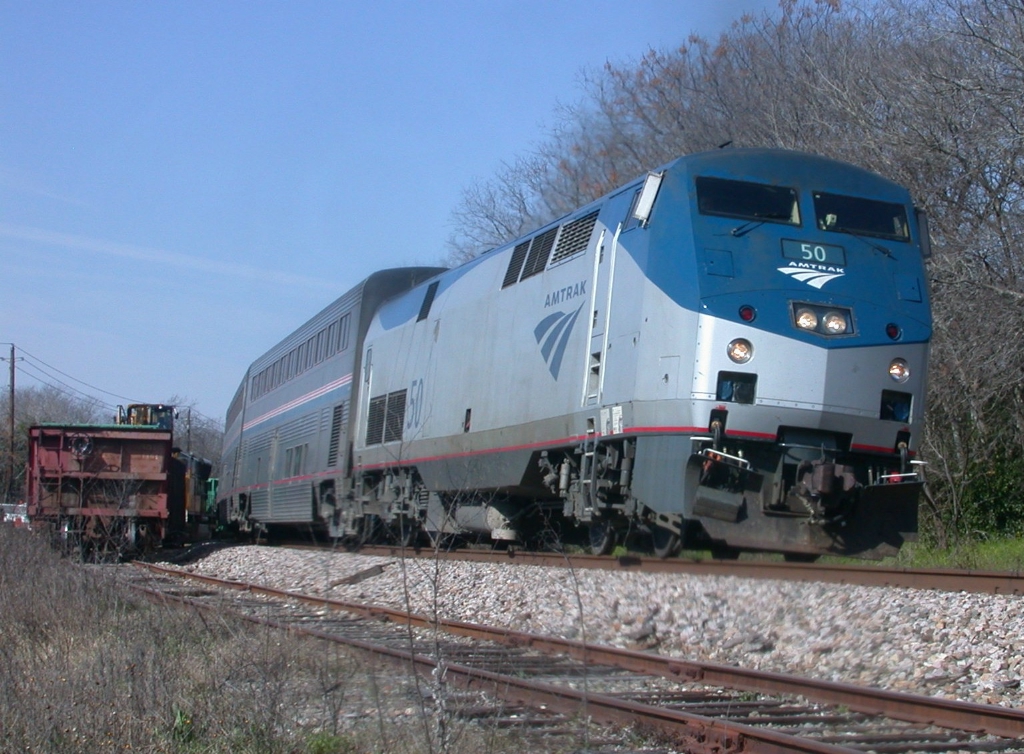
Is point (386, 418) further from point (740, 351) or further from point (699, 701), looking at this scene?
point (699, 701)

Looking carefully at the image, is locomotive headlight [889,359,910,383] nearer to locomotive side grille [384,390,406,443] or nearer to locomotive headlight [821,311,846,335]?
locomotive headlight [821,311,846,335]

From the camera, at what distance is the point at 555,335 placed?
11039mm

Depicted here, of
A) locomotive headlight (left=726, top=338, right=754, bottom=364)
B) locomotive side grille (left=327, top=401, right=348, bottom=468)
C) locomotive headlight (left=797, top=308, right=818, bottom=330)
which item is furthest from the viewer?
locomotive side grille (left=327, top=401, right=348, bottom=468)

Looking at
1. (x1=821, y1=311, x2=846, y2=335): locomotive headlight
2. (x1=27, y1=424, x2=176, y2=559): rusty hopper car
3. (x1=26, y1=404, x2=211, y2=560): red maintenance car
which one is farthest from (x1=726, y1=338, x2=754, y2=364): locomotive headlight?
(x1=27, y1=424, x2=176, y2=559): rusty hopper car

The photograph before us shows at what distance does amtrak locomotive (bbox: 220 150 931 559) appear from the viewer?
8.84 meters

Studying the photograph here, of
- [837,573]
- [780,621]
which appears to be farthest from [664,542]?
[780,621]

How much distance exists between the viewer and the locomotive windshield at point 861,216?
977cm

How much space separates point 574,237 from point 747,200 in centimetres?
207

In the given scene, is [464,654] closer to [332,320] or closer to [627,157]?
[332,320]

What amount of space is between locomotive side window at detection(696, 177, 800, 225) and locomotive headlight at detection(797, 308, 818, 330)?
97cm

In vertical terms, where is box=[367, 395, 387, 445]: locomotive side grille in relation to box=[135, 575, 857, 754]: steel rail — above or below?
above

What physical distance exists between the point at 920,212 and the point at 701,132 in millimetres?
16672

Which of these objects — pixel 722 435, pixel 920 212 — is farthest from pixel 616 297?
pixel 920 212

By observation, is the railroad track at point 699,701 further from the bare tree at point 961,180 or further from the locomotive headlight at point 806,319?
the bare tree at point 961,180
